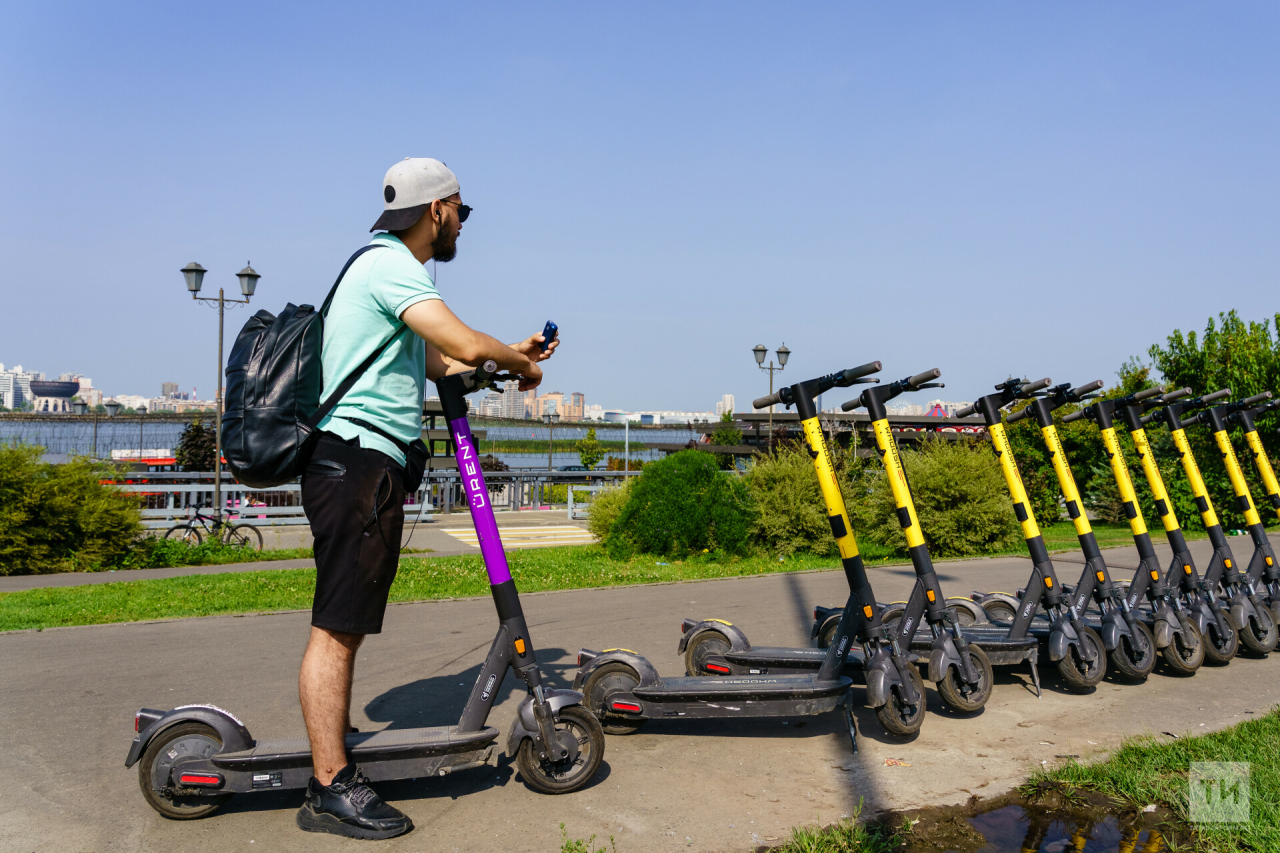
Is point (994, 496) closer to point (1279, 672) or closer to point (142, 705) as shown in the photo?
point (1279, 672)

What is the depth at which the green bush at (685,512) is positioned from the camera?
12055mm

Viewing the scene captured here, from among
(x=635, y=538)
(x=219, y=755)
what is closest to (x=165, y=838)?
(x=219, y=755)

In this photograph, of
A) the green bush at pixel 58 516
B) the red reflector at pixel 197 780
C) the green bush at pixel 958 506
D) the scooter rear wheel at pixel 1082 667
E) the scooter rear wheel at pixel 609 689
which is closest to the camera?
the red reflector at pixel 197 780

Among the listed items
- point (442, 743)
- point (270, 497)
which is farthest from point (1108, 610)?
point (270, 497)

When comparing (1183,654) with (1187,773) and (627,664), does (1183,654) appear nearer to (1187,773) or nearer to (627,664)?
(1187,773)

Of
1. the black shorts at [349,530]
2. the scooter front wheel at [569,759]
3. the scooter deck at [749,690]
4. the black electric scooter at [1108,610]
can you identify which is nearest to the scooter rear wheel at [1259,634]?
the black electric scooter at [1108,610]

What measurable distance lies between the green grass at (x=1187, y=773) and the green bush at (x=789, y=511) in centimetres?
828

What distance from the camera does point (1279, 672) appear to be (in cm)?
556

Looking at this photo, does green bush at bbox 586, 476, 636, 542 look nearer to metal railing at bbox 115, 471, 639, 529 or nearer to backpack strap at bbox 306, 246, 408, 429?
metal railing at bbox 115, 471, 639, 529

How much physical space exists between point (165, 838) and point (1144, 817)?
3.59 meters

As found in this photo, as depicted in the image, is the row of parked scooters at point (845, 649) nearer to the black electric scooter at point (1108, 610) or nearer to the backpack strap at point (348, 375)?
the black electric scooter at point (1108, 610)

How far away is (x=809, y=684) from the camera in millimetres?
4035

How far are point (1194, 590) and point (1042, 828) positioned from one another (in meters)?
3.45

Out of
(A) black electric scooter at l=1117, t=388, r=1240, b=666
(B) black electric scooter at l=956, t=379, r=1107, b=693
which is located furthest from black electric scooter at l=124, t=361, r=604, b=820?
(A) black electric scooter at l=1117, t=388, r=1240, b=666
